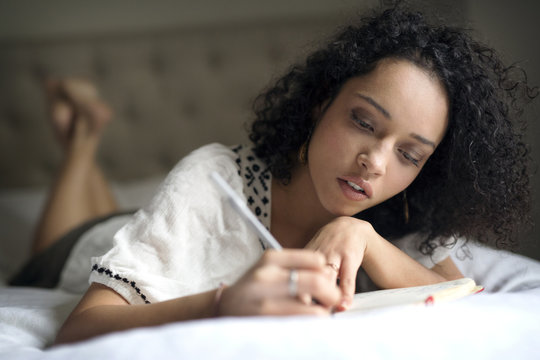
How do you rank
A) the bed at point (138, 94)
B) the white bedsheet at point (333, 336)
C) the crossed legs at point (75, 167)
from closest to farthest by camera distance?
1. the white bedsheet at point (333, 336)
2. the crossed legs at point (75, 167)
3. the bed at point (138, 94)

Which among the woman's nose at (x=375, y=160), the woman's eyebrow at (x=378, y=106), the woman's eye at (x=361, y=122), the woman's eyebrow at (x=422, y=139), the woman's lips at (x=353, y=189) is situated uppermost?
the woman's eyebrow at (x=378, y=106)

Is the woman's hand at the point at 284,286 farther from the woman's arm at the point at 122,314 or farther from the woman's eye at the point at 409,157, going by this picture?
the woman's eye at the point at 409,157

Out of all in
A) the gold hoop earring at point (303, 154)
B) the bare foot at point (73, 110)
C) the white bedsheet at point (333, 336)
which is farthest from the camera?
the bare foot at point (73, 110)

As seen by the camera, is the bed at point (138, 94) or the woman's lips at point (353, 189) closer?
the woman's lips at point (353, 189)

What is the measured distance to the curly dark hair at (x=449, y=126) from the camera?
78 centimetres

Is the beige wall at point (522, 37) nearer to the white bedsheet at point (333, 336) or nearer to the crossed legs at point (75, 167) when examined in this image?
the white bedsheet at point (333, 336)

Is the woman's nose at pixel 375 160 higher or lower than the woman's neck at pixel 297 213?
higher

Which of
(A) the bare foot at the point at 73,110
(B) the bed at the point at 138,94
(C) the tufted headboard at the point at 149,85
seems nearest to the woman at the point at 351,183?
(B) the bed at the point at 138,94

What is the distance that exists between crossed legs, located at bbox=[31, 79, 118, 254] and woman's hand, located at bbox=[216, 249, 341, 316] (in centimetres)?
108

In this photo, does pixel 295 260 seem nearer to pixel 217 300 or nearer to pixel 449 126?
pixel 217 300

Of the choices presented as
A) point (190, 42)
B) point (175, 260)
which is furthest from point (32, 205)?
point (175, 260)

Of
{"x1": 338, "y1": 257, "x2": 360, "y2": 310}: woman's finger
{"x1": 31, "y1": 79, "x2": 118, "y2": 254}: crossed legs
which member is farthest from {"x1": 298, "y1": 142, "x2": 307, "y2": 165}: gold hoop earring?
{"x1": 31, "y1": 79, "x2": 118, "y2": 254}: crossed legs

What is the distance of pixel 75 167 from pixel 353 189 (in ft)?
3.48

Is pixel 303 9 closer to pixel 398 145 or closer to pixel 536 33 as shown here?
pixel 536 33
